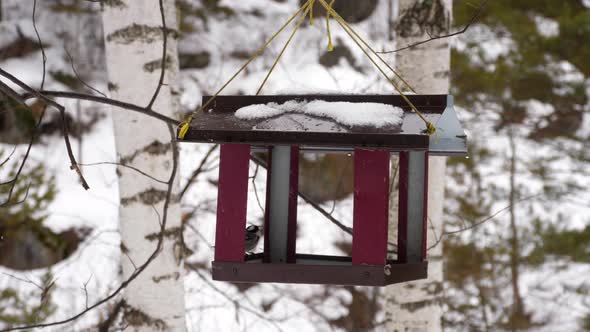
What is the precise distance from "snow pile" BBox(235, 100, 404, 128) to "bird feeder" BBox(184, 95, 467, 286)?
25 millimetres

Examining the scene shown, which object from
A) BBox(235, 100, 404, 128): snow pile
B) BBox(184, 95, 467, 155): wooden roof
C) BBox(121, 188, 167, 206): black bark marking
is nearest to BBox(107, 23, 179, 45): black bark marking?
BBox(121, 188, 167, 206): black bark marking

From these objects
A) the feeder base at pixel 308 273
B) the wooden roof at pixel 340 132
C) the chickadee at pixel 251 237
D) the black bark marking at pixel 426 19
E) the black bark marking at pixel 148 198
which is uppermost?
the black bark marking at pixel 426 19

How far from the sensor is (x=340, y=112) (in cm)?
144

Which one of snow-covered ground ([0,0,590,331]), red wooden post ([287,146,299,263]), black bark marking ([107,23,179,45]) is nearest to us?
red wooden post ([287,146,299,263])

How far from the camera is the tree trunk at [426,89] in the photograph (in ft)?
8.39

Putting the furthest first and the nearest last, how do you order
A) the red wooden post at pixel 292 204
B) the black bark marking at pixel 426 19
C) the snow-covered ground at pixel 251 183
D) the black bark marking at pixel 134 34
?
the snow-covered ground at pixel 251 183 → the black bark marking at pixel 426 19 → the black bark marking at pixel 134 34 → the red wooden post at pixel 292 204

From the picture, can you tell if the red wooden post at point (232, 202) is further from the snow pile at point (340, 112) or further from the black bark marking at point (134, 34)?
the black bark marking at point (134, 34)

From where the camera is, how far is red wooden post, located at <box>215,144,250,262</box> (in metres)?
1.58

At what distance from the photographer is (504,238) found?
7.07 metres

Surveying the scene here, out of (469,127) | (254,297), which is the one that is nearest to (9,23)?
(254,297)

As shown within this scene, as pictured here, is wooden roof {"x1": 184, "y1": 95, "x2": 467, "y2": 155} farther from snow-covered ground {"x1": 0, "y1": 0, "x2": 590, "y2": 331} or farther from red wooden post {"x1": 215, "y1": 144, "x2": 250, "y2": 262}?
snow-covered ground {"x1": 0, "y1": 0, "x2": 590, "y2": 331}

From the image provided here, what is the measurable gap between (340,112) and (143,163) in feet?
3.42

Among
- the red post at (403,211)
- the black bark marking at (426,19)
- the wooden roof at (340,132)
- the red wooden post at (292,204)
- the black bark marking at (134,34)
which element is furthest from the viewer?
the black bark marking at (426,19)

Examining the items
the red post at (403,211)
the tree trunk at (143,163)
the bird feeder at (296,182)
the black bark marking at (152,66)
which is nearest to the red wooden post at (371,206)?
the bird feeder at (296,182)
